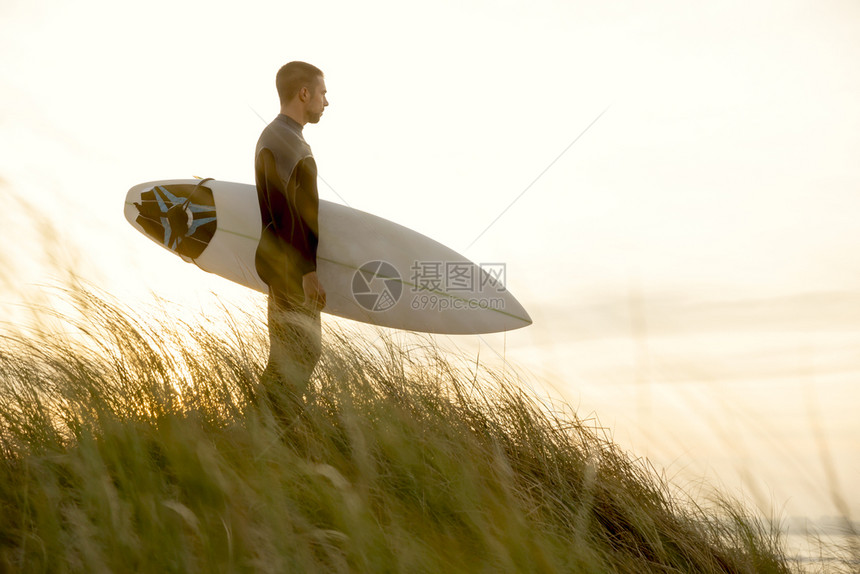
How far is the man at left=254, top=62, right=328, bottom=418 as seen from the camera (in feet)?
8.38

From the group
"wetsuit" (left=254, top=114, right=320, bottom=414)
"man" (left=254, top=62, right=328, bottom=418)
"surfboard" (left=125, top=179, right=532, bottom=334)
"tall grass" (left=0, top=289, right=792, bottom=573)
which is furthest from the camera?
"surfboard" (left=125, top=179, right=532, bottom=334)

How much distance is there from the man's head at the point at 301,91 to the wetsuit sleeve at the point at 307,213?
305 millimetres

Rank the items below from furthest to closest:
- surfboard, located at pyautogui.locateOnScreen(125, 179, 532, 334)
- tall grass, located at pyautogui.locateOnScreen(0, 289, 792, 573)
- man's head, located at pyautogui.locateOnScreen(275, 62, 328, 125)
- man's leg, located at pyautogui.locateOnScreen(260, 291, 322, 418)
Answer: surfboard, located at pyautogui.locateOnScreen(125, 179, 532, 334) → man's head, located at pyautogui.locateOnScreen(275, 62, 328, 125) → man's leg, located at pyautogui.locateOnScreen(260, 291, 322, 418) → tall grass, located at pyautogui.locateOnScreen(0, 289, 792, 573)

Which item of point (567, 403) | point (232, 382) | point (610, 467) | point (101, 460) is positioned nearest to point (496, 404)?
point (567, 403)

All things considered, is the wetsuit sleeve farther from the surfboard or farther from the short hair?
the surfboard

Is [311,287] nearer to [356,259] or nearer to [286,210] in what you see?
[286,210]

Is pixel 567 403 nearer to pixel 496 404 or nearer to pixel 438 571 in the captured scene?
pixel 496 404

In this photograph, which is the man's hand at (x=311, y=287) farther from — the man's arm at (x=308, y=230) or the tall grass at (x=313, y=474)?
the tall grass at (x=313, y=474)

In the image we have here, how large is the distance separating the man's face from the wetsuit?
11 centimetres

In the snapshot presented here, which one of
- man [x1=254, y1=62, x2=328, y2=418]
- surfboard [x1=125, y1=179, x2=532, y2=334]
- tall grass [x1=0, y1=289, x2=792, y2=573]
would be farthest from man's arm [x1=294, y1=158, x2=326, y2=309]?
Answer: surfboard [x1=125, y1=179, x2=532, y2=334]

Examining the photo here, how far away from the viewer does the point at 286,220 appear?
2795 millimetres

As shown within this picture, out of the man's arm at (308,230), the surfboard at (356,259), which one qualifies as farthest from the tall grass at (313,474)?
the surfboard at (356,259)

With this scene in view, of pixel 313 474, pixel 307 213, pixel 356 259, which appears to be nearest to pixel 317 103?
pixel 307 213

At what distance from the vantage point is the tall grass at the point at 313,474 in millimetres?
1431
